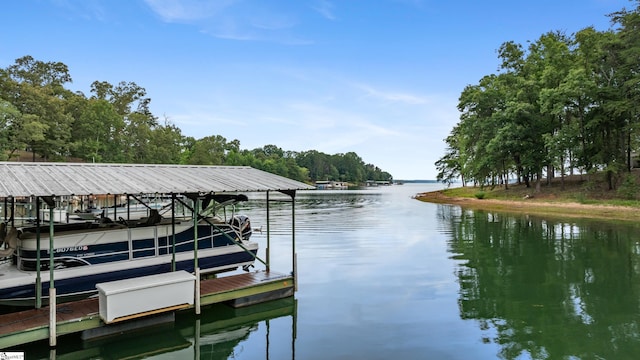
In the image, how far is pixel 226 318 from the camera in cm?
1049

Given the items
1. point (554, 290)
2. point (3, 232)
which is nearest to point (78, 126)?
point (3, 232)

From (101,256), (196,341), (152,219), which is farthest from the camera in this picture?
(152,219)

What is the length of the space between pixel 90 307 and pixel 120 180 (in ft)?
9.06

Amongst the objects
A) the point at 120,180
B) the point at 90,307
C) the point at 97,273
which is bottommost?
the point at 90,307

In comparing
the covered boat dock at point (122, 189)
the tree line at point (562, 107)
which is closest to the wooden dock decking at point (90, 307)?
the covered boat dock at point (122, 189)

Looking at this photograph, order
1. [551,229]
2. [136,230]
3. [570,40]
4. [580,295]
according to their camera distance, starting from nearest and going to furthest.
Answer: [136,230], [580,295], [551,229], [570,40]

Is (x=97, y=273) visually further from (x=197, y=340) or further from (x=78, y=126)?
(x=78, y=126)

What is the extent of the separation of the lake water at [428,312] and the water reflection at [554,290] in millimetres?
31

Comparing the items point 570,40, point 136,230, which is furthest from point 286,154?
point 136,230

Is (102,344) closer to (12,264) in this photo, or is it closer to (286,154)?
(12,264)

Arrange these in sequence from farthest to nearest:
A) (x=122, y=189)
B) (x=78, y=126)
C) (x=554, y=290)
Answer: (x=78, y=126) < (x=554, y=290) < (x=122, y=189)

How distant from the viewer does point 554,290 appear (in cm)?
1270

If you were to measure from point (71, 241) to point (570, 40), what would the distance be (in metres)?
54.0

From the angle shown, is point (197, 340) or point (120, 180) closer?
point (197, 340)
